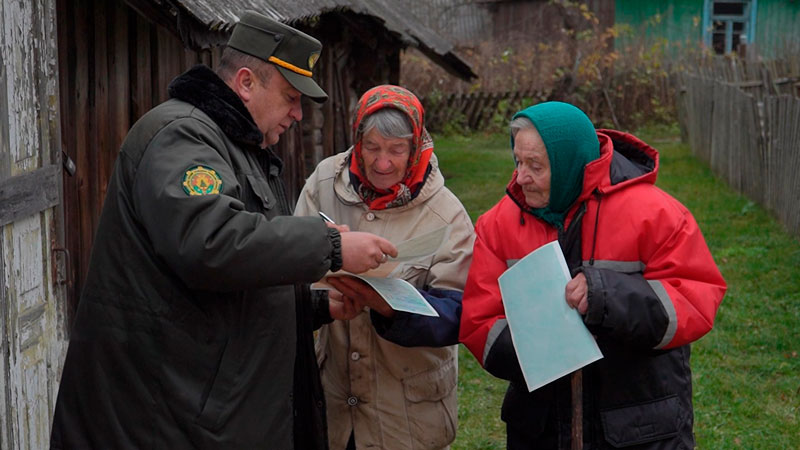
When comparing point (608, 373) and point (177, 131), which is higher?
point (177, 131)

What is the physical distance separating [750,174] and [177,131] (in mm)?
10224

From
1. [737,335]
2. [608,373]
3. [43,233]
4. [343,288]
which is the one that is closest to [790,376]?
[737,335]

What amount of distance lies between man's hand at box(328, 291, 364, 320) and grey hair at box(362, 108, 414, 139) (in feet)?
1.82

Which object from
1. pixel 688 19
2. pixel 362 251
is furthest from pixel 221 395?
pixel 688 19

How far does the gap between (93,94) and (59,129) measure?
815 mm

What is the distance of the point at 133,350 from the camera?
8.53ft

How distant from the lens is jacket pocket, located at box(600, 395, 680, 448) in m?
2.93

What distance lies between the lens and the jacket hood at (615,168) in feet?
9.78

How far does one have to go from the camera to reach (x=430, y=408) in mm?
3420

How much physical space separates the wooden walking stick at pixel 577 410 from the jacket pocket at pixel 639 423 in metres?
0.07

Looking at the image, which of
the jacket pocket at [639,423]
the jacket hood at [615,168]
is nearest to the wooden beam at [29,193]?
the jacket hood at [615,168]

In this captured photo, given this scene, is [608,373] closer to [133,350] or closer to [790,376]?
[133,350]

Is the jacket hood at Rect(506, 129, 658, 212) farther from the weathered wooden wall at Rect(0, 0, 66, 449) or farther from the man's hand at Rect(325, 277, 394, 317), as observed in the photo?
the weathered wooden wall at Rect(0, 0, 66, 449)

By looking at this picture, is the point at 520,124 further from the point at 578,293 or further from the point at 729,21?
the point at 729,21
